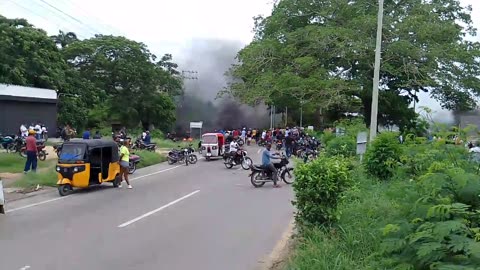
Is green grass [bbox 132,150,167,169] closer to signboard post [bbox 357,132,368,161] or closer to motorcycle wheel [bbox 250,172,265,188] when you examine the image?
motorcycle wheel [bbox 250,172,265,188]

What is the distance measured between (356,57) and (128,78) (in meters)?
30.0

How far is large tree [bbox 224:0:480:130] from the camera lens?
2828 centimetres

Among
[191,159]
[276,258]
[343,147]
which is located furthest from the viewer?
[191,159]

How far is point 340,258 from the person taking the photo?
6176mm

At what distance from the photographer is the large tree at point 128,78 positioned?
5197cm

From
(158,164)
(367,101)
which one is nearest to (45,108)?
(158,164)

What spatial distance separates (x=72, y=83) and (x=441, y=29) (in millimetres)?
29301

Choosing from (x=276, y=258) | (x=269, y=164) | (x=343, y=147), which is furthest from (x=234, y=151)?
(x=276, y=258)

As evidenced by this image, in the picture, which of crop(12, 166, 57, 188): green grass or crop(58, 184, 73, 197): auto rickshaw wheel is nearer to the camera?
crop(58, 184, 73, 197): auto rickshaw wheel

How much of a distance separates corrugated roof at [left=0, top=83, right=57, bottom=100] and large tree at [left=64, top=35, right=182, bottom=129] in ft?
43.8

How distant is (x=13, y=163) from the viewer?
21.9 meters

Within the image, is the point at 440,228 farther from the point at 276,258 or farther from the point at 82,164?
the point at 82,164

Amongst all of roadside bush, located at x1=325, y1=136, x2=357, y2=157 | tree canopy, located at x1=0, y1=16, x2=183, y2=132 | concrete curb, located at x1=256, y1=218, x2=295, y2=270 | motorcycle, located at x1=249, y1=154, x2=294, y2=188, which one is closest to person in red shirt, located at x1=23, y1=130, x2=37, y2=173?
motorcycle, located at x1=249, y1=154, x2=294, y2=188

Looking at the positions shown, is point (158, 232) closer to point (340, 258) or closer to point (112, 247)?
point (112, 247)
